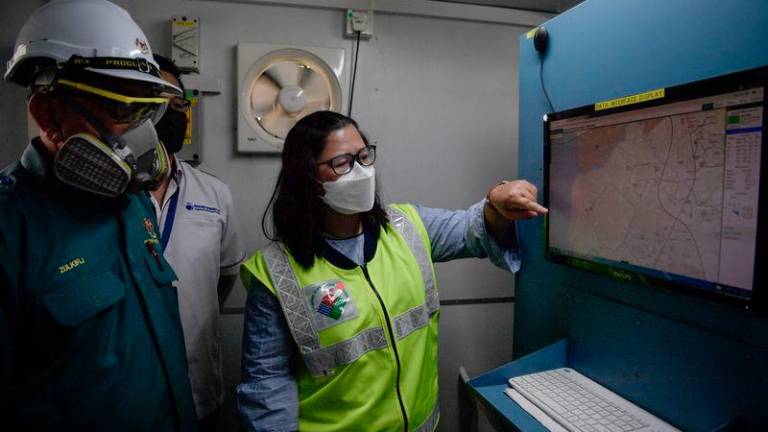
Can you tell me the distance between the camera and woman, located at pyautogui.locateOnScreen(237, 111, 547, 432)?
1.15 metres

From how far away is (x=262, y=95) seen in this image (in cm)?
185

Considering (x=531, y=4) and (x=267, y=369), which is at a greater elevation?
(x=531, y=4)

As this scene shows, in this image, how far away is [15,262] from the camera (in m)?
0.81

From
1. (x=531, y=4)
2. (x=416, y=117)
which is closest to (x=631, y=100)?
(x=416, y=117)

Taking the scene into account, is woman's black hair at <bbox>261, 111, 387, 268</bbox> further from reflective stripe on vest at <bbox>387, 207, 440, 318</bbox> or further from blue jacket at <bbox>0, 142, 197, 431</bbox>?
blue jacket at <bbox>0, 142, 197, 431</bbox>

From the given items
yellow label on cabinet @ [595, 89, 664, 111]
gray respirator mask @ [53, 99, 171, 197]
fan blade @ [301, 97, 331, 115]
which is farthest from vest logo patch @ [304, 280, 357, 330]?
fan blade @ [301, 97, 331, 115]

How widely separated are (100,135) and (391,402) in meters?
0.95

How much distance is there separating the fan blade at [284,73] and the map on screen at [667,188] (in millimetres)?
1073

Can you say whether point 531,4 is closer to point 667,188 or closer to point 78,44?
point 667,188

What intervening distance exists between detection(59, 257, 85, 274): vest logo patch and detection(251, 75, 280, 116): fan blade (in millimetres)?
1084

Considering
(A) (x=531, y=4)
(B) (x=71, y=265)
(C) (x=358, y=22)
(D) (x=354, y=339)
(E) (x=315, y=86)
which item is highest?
(A) (x=531, y=4)

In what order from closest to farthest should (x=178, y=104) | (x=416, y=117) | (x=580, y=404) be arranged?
(x=580, y=404), (x=178, y=104), (x=416, y=117)

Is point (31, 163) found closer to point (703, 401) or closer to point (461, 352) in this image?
A: point (703, 401)

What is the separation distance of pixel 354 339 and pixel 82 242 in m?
0.66
